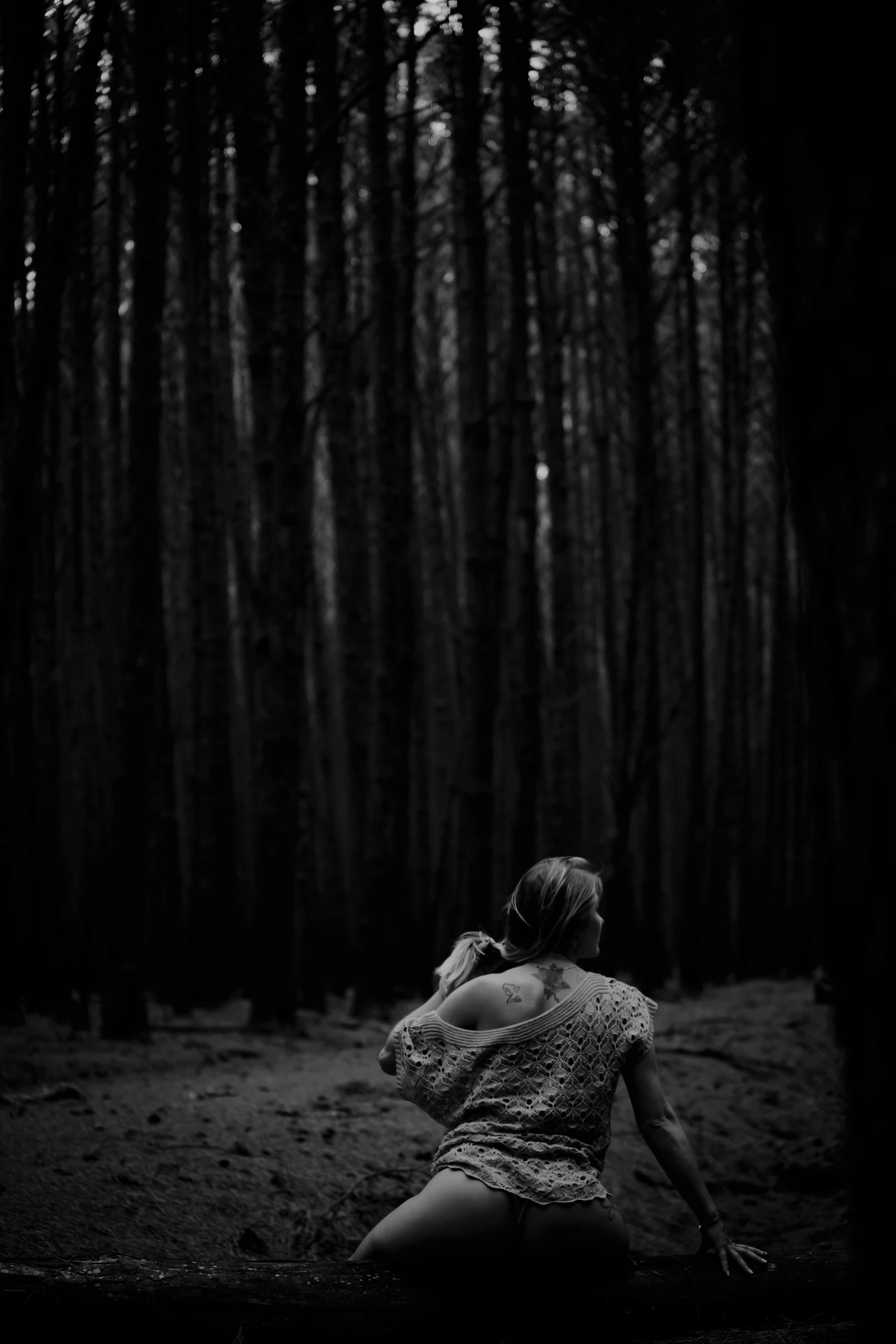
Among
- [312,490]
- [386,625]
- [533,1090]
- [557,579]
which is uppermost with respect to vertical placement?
[312,490]

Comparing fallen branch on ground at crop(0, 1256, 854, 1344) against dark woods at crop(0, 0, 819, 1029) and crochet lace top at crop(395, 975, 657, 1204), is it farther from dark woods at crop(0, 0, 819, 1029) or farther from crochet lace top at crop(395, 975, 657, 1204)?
dark woods at crop(0, 0, 819, 1029)

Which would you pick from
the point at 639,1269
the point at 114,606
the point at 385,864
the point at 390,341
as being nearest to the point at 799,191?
the point at 639,1269

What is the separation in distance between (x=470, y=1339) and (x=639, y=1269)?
371mm

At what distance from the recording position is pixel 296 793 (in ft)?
20.7

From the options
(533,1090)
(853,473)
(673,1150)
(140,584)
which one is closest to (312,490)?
(140,584)

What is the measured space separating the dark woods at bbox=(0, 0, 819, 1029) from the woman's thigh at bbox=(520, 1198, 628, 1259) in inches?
106

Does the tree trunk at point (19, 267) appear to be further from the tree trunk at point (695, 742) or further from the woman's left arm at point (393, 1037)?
the tree trunk at point (695, 742)

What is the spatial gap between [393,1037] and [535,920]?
0.39 meters

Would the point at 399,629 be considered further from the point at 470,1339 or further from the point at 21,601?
the point at 470,1339

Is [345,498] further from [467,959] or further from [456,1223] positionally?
[456,1223]

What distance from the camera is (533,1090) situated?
2332 mm

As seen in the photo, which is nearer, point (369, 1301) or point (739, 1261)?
point (369, 1301)

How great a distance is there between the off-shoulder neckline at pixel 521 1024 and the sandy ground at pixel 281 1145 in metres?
0.90

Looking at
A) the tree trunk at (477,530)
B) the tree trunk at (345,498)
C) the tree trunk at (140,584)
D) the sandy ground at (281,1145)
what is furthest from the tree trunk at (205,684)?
the tree trunk at (477,530)
